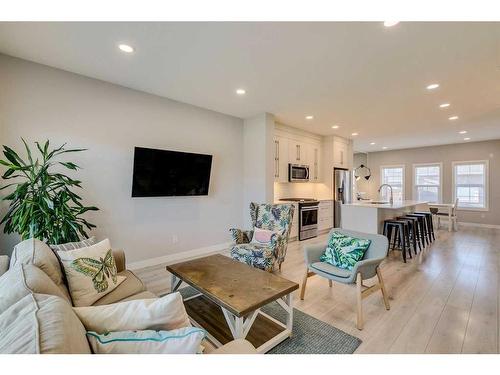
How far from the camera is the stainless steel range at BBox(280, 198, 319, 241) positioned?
5344mm

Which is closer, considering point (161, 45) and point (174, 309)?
point (174, 309)

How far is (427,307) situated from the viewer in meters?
2.45

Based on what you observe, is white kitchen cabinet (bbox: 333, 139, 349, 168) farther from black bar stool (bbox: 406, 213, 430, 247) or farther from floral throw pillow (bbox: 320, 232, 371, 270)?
floral throw pillow (bbox: 320, 232, 371, 270)

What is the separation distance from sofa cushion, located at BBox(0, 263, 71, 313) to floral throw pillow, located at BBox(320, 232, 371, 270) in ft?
7.55

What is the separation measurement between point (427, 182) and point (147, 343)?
9983 millimetres

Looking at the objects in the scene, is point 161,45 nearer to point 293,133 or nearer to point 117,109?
point 117,109

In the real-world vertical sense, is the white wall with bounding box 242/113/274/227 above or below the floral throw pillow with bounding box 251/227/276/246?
above

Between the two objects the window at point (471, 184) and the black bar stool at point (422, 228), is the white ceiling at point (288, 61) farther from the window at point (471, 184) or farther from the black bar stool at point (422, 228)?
the window at point (471, 184)

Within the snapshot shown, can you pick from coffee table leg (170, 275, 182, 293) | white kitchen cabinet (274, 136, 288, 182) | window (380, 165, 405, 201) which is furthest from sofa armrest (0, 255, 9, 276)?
window (380, 165, 405, 201)

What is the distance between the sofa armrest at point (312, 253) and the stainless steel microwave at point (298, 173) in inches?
114

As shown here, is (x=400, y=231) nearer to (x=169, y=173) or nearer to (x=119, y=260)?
(x=169, y=173)

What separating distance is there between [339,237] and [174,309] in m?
2.04
